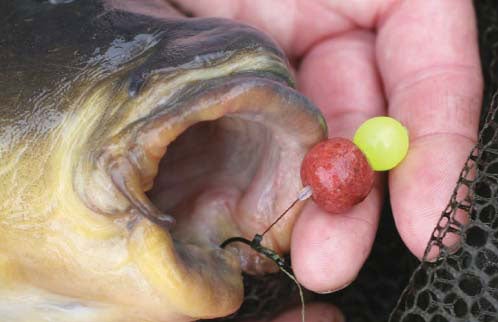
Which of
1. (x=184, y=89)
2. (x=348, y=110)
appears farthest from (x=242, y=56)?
(x=348, y=110)

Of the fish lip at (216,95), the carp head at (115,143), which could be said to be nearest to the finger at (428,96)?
the carp head at (115,143)

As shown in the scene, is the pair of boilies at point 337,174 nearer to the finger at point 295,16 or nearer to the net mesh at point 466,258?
the net mesh at point 466,258

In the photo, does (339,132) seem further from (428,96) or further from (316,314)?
(316,314)

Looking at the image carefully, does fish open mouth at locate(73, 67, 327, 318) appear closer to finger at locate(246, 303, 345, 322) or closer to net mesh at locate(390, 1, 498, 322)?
finger at locate(246, 303, 345, 322)

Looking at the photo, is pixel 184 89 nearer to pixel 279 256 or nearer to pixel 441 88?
pixel 279 256

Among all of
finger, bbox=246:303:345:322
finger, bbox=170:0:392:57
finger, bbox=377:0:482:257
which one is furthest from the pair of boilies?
finger, bbox=170:0:392:57

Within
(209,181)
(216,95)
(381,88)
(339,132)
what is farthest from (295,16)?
(216,95)

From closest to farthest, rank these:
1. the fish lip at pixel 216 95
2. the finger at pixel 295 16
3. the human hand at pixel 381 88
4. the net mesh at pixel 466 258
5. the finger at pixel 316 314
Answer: the fish lip at pixel 216 95, the net mesh at pixel 466 258, the human hand at pixel 381 88, the finger at pixel 316 314, the finger at pixel 295 16
